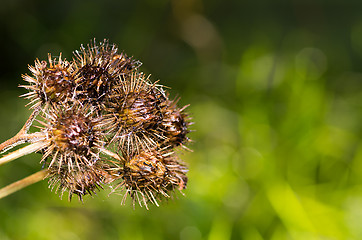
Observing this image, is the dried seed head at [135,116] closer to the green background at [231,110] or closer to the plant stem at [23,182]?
the plant stem at [23,182]

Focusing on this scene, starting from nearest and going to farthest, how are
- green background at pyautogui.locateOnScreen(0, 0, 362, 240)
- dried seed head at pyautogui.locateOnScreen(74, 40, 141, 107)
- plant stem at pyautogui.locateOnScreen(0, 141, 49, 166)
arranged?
plant stem at pyautogui.locateOnScreen(0, 141, 49, 166) → dried seed head at pyautogui.locateOnScreen(74, 40, 141, 107) → green background at pyautogui.locateOnScreen(0, 0, 362, 240)

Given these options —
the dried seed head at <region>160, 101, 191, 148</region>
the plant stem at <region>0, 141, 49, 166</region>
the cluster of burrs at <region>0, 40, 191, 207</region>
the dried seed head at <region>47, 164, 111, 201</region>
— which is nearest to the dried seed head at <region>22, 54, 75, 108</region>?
the cluster of burrs at <region>0, 40, 191, 207</region>

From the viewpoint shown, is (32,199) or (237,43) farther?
(237,43)

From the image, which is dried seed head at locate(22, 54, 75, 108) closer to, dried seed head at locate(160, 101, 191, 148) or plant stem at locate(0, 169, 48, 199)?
plant stem at locate(0, 169, 48, 199)

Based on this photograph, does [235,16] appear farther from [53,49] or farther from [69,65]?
[69,65]

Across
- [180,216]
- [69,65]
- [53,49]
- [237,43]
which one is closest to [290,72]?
[237,43]

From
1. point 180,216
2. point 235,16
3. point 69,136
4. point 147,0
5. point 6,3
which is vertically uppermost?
point 235,16
